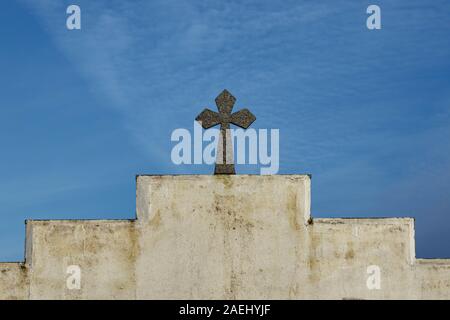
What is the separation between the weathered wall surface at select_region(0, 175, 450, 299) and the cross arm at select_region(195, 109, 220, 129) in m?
1.07

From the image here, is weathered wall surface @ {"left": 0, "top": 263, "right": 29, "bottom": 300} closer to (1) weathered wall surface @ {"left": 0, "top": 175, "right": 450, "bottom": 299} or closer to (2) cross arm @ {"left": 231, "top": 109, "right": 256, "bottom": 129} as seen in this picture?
(1) weathered wall surface @ {"left": 0, "top": 175, "right": 450, "bottom": 299}

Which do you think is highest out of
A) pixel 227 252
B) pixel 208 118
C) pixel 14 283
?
pixel 208 118

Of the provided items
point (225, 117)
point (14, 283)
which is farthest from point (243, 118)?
point (14, 283)

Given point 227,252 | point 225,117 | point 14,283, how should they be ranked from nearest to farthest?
point 227,252, point 14,283, point 225,117

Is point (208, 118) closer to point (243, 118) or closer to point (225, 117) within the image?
point (225, 117)

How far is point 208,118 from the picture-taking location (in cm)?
1385

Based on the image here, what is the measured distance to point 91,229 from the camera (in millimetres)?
13367

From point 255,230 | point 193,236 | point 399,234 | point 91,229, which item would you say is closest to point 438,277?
point 399,234

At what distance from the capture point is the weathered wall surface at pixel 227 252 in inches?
518

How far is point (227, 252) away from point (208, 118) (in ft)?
8.00

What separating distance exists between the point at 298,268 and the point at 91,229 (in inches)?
143

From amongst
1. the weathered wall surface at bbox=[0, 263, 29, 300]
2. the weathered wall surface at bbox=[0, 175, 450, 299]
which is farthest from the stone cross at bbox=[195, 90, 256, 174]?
the weathered wall surface at bbox=[0, 263, 29, 300]
